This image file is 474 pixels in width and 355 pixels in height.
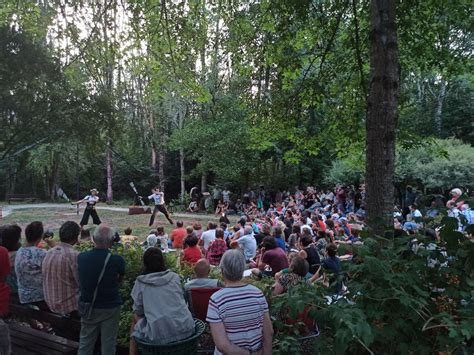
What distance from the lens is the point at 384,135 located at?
3.15 m

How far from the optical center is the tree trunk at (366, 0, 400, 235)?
315 cm

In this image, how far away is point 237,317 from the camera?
2441 mm

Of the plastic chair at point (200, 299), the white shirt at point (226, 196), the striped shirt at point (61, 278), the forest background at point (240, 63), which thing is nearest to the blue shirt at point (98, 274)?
the striped shirt at point (61, 278)

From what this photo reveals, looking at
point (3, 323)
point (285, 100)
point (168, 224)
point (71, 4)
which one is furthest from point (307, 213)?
point (3, 323)

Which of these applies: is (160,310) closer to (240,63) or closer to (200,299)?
(200,299)

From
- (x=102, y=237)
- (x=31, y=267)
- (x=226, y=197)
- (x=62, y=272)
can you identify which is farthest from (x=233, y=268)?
(x=226, y=197)

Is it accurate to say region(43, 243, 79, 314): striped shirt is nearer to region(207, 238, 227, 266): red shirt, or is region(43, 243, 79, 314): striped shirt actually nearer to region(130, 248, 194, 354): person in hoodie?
region(130, 248, 194, 354): person in hoodie

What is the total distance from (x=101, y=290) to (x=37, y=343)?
989 mm

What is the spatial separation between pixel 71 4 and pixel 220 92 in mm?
17793

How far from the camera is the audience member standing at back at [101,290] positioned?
3256 mm

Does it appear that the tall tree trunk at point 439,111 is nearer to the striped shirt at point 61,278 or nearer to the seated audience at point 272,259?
the seated audience at point 272,259

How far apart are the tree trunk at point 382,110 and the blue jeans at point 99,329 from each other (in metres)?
2.30

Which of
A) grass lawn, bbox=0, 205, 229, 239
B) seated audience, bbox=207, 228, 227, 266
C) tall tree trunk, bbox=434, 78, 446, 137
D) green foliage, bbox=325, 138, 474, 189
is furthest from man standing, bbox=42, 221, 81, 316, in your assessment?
tall tree trunk, bbox=434, 78, 446, 137

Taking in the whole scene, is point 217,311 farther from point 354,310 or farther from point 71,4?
point 71,4
